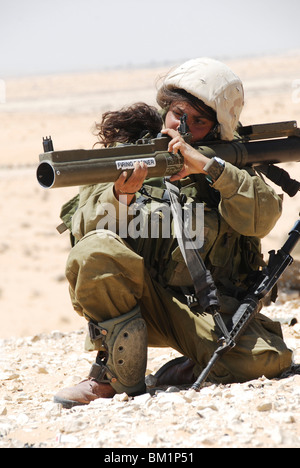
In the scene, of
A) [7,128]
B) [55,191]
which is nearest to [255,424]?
[55,191]

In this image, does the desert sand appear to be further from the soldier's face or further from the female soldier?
the female soldier

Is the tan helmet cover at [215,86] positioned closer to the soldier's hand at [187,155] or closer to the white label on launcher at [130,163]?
the soldier's hand at [187,155]

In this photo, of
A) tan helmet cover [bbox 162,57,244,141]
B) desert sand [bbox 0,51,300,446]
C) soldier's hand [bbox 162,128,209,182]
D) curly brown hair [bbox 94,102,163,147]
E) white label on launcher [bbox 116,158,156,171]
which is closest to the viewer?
white label on launcher [bbox 116,158,156,171]

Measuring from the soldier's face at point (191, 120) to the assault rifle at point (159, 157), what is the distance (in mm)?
102

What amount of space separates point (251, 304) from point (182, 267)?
0.38m

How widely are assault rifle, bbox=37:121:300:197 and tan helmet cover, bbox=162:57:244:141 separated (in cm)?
11

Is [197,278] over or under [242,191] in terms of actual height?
under

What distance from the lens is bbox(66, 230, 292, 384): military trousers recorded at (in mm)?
3225

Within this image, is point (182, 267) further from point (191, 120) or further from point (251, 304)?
point (191, 120)

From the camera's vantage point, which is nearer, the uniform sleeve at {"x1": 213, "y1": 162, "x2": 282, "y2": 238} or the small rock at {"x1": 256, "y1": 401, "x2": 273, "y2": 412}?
the small rock at {"x1": 256, "y1": 401, "x2": 273, "y2": 412}

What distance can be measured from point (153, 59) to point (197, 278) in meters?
133

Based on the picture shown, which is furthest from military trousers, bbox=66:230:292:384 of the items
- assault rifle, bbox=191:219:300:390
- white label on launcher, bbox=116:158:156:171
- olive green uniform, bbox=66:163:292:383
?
white label on launcher, bbox=116:158:156:171
